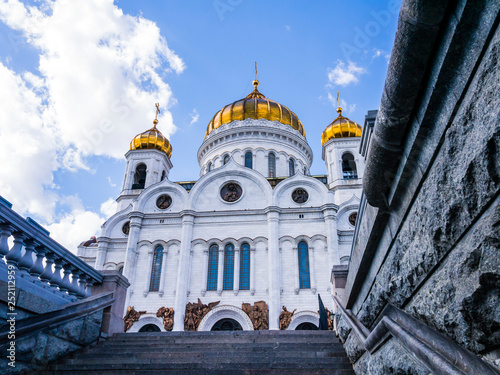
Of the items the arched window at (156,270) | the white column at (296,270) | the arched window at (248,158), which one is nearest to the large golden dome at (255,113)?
the arched window at (248,158)

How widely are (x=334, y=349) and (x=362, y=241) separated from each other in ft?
10.5

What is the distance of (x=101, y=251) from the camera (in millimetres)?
21391

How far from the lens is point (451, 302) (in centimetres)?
215

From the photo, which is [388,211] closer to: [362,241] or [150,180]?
[362,241]

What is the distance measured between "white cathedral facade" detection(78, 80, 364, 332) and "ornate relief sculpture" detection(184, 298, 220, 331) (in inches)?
2.6

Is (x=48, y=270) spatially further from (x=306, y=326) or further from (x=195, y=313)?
(x=306, y=326)

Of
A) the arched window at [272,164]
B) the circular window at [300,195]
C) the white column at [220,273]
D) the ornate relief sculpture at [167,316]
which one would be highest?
the arched window at [272,164]

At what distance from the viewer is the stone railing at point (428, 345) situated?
6.59 ft

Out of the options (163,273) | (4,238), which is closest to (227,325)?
(163,273)

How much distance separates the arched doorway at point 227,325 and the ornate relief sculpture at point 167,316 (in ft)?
6.73

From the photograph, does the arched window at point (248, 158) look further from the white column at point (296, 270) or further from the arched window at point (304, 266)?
the white column at point (296, 270)

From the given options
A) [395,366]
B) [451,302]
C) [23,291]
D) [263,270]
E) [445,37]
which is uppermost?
[263,270]

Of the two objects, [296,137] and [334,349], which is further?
[296,137]

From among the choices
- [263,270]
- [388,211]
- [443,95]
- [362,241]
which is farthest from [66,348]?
[263,270]
